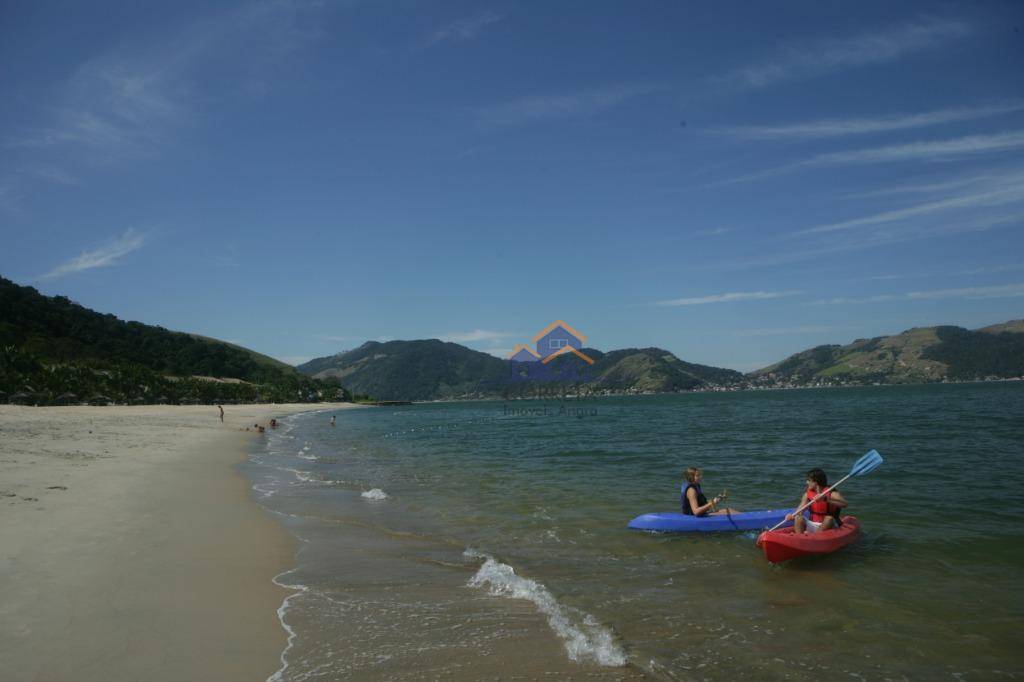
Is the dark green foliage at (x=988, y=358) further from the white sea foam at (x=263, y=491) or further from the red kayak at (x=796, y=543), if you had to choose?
the white sea foam at (x=263, y=491)

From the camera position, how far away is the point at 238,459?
23.6 meters

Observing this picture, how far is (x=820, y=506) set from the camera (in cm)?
1032

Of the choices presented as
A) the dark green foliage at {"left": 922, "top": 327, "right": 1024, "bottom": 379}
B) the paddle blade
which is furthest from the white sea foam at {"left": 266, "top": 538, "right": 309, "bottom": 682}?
Answer: the dark green foliage at {"left": 922, "top": 327, "right": 1024, "bottom": 379}

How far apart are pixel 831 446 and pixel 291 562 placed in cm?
2580

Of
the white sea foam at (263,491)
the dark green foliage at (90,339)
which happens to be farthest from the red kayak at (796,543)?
the dark green foliage at (90,339)

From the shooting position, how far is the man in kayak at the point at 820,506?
394 inches

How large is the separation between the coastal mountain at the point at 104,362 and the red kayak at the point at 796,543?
55182 millimetres

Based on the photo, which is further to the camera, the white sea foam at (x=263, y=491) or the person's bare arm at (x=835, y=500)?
the white sea foam at (x=263, y=491)

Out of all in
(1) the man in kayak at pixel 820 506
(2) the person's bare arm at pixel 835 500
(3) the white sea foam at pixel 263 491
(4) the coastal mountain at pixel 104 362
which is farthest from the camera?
(4) the coastal mountain at pixel 104 362

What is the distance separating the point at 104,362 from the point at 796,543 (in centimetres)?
10053

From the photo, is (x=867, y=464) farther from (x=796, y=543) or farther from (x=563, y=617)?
(x=563, y=617)

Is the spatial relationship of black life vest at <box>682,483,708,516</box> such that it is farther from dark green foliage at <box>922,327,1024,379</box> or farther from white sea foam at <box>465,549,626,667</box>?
dark green foliage at <box>922,327,1024,379</box>

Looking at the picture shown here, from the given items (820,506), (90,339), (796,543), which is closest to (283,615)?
(796,543)

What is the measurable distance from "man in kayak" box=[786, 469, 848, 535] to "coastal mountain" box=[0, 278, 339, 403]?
5544cm
